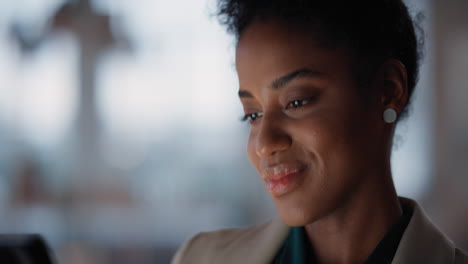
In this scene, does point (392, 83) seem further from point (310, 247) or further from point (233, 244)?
point (233, 244)

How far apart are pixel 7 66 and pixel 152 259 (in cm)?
253

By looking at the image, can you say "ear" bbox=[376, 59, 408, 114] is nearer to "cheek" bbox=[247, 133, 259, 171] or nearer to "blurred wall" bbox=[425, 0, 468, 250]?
"cheek" bbox=[247, 133, 259, 171]

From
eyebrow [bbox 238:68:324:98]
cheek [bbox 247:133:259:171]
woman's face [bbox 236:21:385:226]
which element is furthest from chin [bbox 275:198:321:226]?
eyebrow [bbox 238:68:324:98]

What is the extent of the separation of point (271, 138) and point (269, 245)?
0.90ft

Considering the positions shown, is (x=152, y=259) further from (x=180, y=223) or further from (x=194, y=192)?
(x=194, y=192)

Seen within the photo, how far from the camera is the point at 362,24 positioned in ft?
3.00

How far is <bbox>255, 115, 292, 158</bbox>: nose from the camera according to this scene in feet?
2.86

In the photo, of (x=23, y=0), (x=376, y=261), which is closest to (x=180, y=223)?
(x=23, y=0)

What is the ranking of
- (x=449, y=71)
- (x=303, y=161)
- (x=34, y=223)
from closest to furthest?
(x=303, y=161) < (x=449, y=71) < (x=34, y=223)

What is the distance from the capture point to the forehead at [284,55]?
88 centimetres

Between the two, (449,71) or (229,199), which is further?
(229,199)

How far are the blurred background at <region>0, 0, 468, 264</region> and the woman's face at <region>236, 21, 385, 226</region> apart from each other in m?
3.89


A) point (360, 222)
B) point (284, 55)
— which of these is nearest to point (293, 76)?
point (284, 55)

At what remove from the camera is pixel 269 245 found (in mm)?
1039
